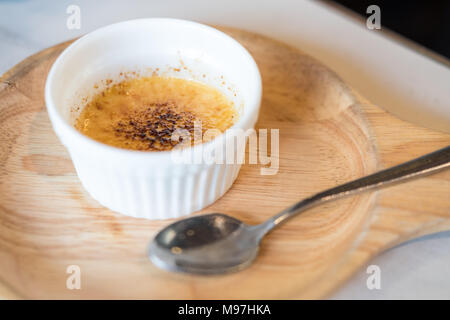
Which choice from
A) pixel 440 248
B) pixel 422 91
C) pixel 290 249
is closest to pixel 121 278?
pixel 290 249

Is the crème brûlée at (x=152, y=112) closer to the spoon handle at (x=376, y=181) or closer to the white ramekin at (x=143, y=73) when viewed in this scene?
the white ramekin at (x=143, y=73)

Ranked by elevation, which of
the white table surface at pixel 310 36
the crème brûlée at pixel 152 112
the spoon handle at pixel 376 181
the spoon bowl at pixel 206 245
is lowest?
the spoon bowl at pixel 206 245

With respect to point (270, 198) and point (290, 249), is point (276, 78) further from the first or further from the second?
point (290, 249)

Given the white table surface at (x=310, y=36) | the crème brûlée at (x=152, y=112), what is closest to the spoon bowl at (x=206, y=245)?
the crème brûlée at (x=152, y=112)

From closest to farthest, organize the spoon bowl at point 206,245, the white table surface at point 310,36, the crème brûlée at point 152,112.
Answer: the spoon bowl at point 206,245, the crème brûlée at point 152,112, the white table surface at point 310,36

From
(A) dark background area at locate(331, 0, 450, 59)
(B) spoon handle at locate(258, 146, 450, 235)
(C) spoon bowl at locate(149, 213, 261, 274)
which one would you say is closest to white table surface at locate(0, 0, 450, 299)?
(B) spoon handle at locate(258, 146, 450, 235)

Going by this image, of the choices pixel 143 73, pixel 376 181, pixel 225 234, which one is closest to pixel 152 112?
pixel 143 73
